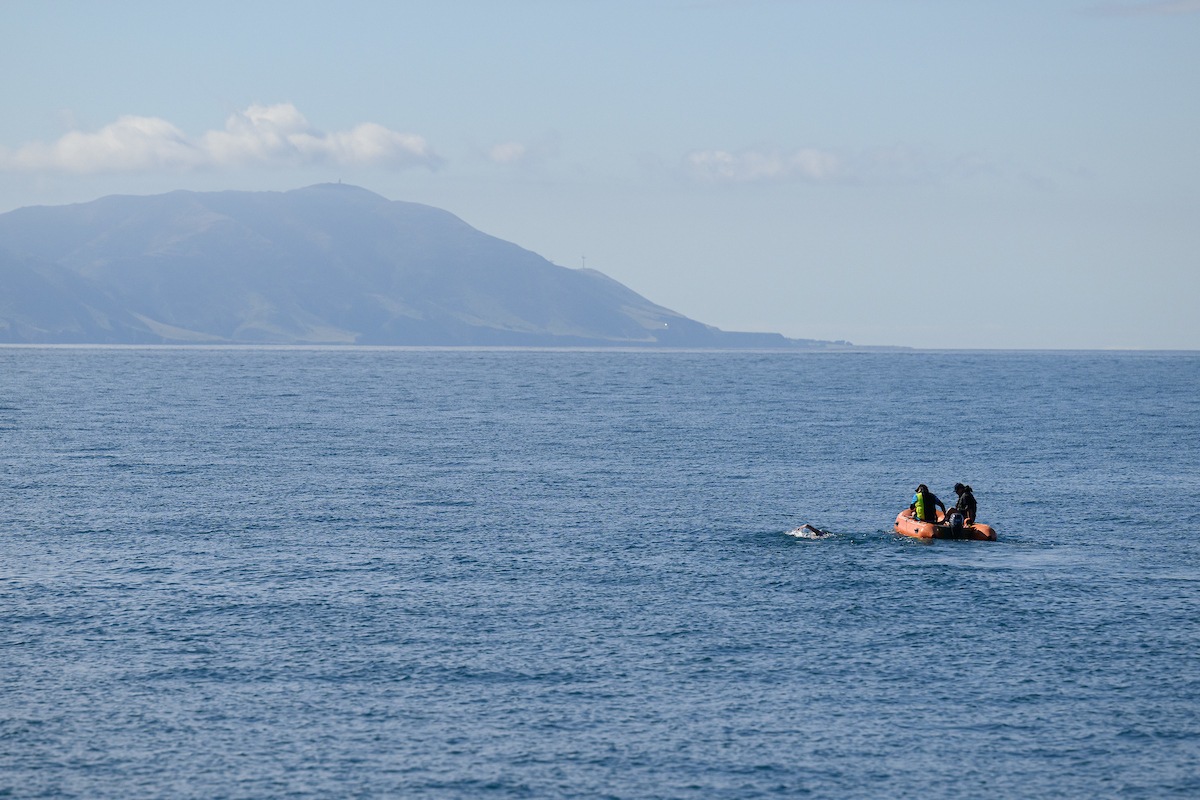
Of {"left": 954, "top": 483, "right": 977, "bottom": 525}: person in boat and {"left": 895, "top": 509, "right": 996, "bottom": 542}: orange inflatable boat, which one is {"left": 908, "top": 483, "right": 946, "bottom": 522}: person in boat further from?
{"left": 954, "top": 483, "right": 977, "bottom": 525}: person in boat

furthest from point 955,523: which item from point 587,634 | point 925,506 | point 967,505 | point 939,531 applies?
point 587,634

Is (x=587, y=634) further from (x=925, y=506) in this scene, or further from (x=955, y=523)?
(x=955, y=523)

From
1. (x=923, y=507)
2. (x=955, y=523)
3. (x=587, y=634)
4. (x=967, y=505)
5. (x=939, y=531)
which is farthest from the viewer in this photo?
(x=967, y=505)

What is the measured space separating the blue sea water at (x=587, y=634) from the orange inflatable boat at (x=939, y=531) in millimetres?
475

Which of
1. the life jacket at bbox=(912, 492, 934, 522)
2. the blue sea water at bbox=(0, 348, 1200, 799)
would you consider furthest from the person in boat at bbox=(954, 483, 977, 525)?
the life jacket at bbox=(912, 492, 934, 522)

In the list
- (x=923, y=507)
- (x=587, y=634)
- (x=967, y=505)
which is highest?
(x=967, y=505)

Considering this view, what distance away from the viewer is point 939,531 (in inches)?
2351

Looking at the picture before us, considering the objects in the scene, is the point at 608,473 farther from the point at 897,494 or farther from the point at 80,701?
the point at 80,701

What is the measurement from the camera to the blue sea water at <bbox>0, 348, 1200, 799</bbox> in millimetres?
32656

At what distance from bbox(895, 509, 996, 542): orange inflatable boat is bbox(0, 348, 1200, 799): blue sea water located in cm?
47

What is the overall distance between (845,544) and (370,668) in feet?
86.8

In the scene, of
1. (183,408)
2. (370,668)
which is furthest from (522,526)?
(183,408)

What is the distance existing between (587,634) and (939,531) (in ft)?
75.0

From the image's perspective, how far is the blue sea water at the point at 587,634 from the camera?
3266 cm
